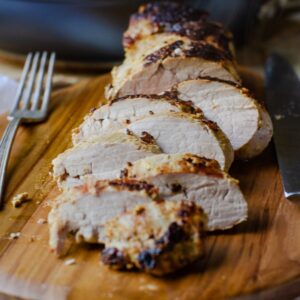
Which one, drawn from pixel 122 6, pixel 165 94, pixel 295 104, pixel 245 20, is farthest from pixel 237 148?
pixel 245 20

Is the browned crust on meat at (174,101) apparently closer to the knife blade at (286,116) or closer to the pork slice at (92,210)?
the knife blade at (286,116)

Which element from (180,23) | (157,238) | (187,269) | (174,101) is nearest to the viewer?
(157,238)

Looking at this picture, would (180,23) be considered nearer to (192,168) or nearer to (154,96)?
(154,96)

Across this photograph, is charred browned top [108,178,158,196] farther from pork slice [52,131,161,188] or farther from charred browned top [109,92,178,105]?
charred browned top [109,92,178,105]

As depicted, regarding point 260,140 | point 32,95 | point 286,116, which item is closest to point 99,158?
point 260,140

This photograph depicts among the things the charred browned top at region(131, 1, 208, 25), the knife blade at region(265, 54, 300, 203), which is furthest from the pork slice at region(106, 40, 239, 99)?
the charred browned top at region(131, 1, 208, 25)

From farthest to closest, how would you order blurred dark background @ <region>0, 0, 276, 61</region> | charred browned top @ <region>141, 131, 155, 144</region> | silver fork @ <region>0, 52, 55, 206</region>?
blurred dark background @ <region>0, 0, 276, 61</region>, silver fork @ <region>0, 52, 55, 206</region>, charred browned top @ <region>141, 131, 155, 144</region>
